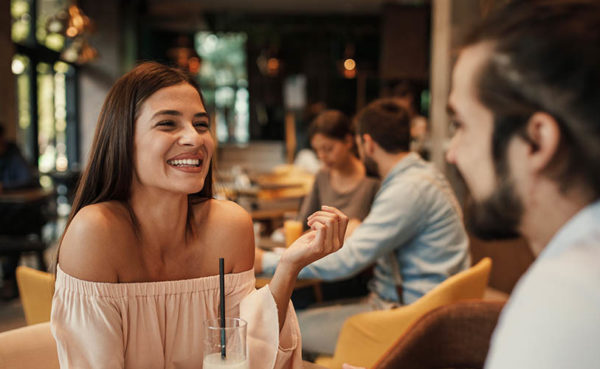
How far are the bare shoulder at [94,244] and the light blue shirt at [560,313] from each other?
945 millimetres

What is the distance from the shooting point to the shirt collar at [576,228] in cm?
61

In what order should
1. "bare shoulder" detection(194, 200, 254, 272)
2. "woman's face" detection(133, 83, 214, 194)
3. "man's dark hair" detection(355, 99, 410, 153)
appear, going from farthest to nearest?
"man's dark hair" detection(355, 99, 410, 153) < "bare shoulder" detection(194, 200, 254, 272) < "woman's face" detection(133, 83, 214, 194)

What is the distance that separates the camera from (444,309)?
154cm

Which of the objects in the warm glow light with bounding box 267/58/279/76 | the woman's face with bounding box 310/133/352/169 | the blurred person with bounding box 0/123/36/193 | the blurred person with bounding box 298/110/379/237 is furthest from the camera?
the warm glow light with bounding box 267/58/279/76

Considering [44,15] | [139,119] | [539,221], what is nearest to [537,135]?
[539,221]

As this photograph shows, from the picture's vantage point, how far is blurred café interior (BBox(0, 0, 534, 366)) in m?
4.83

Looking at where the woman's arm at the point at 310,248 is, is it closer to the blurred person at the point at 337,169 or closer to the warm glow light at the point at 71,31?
the blurred person at the point at 337,169

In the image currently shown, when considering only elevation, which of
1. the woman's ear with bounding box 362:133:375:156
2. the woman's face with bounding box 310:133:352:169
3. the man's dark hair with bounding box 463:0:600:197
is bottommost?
the woman's face with bounding box 310:133:352:169

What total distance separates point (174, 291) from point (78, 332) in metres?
0.24

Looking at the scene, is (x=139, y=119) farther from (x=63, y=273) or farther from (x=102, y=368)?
(x=102, y=368)

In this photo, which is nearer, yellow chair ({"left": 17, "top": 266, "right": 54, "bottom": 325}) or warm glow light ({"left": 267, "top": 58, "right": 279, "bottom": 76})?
yellow chair ({"left": 17, "top": 266, "right": 54, "bottom": 325})

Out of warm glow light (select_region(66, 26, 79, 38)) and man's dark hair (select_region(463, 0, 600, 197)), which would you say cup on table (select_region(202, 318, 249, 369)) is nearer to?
man's dark hair (select_region(463, 0, 600, 197))

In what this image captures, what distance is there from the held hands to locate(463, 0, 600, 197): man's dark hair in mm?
656

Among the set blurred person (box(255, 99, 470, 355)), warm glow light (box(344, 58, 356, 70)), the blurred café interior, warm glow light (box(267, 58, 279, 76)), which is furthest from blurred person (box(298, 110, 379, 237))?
warm glow light (box(267, 58, 279, 76))
